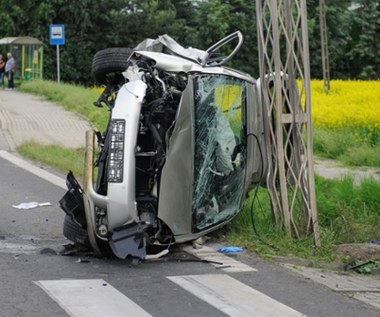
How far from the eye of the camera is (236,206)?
29.5 feet

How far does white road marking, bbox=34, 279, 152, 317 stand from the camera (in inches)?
240

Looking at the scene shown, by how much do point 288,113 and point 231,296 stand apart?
273 centimetres

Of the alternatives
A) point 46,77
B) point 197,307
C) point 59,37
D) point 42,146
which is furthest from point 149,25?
point 197,307

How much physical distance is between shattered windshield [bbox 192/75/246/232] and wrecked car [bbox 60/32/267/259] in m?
0.01

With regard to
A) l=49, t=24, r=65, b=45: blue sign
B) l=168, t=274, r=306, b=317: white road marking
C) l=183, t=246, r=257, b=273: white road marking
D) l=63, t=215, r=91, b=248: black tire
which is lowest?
l=168, t=274, r=306, b=317: white road marking

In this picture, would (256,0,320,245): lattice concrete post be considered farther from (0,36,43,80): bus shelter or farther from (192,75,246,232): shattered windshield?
(0,36,43,80): bus shelter

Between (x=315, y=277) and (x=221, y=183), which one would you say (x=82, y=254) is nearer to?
(x=221, y=183)

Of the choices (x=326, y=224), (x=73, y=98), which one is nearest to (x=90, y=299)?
(x=326, y=224)

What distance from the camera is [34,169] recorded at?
14.4m

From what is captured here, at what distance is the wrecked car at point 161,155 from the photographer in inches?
295

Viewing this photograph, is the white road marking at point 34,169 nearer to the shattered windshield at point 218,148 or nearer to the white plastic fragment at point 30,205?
the white plastic fragment at point 30,205

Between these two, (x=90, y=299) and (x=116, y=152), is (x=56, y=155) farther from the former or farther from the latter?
(x=90, y=299)

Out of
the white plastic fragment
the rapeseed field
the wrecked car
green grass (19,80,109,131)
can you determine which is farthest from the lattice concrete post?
green grass (19,80,109,131)

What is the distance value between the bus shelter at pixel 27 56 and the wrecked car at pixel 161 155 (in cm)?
2902
